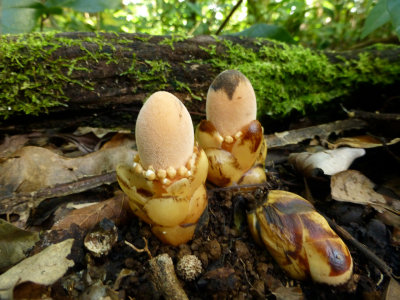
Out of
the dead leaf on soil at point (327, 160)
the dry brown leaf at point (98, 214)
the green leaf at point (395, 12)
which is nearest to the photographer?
the dry brown leaf at point (98, 214)

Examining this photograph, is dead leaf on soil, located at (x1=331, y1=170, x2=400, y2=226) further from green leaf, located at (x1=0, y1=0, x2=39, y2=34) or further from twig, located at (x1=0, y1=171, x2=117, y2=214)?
green leaf, located at (x1=0, y1=0, x2=39, y2=34)

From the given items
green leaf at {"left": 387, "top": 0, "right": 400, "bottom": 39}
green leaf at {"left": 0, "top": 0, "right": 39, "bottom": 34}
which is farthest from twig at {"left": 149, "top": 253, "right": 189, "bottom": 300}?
green leaf at {"left": 0, "top": 0, "right": 39, "bottom": 34}

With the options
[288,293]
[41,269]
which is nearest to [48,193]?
[41,269]

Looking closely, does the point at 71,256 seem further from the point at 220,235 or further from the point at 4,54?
the point at 4,54

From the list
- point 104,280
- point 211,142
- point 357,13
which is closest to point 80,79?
point 211,142

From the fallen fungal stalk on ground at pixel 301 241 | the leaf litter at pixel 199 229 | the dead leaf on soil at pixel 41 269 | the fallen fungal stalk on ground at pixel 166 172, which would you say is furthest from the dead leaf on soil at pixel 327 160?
the dead leaf on soil at pixel 41 269

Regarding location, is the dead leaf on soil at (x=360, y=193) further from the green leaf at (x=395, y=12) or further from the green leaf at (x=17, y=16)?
the green leaf at (x=17, y=16)
